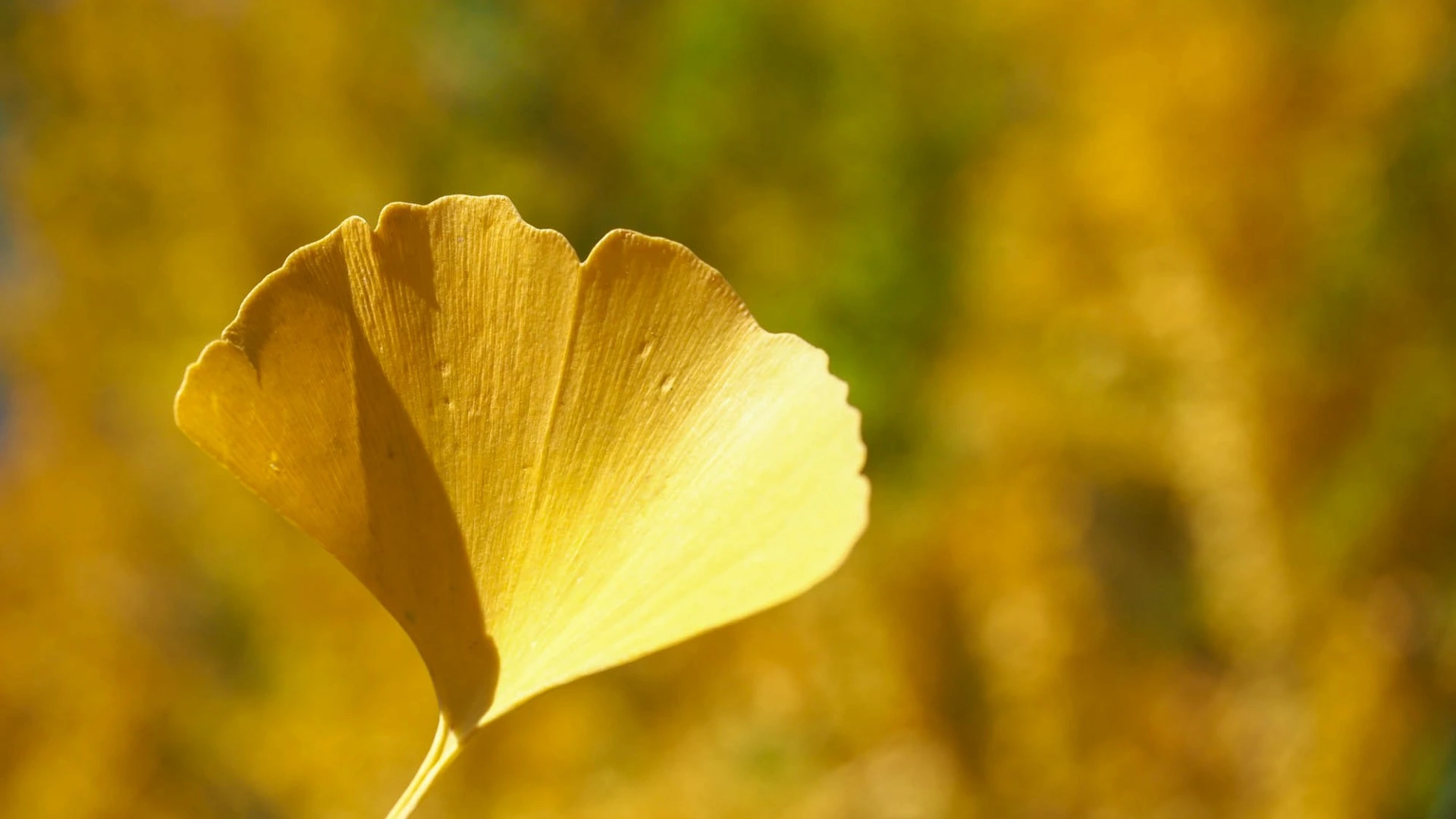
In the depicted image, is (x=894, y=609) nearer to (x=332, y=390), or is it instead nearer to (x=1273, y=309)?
(x=1273, y=309)

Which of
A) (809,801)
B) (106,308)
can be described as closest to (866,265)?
(809,801)

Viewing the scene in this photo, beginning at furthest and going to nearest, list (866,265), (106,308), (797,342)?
1. (106,308)
2. (866,265)
3. (797,342)

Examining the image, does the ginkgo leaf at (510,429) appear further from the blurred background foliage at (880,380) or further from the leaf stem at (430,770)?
the blurred background foliage at (880,380)

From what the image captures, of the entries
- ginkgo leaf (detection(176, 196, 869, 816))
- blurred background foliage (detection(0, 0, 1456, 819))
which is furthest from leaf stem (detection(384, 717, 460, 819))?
blurred background foliage (detection(0, 0, 1456, 819))

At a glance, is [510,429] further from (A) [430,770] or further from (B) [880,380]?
(B) [880,380]

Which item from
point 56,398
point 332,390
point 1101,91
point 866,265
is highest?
point 1101,91

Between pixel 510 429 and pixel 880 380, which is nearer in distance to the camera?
pixel 510 429

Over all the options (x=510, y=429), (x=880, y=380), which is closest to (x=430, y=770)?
(x=510, y=429)
